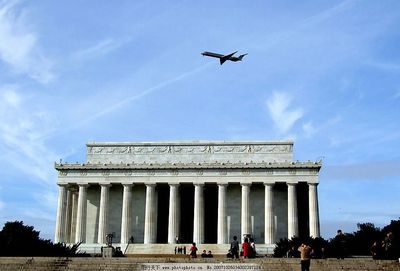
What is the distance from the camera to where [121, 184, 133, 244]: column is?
66.7m

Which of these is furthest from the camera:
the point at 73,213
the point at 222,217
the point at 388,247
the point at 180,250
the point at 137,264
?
the point at 73,213

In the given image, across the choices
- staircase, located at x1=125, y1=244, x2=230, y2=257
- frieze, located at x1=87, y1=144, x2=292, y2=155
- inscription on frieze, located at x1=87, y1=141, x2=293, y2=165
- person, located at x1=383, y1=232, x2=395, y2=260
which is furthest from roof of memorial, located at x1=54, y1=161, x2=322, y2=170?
person, located at x1=383, y1=232, x2=395, y2=260

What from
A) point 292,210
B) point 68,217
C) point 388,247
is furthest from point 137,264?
point 68,217

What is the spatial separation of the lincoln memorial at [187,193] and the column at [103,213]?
0.37 feet

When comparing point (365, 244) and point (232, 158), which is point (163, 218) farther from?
point (365, 244)

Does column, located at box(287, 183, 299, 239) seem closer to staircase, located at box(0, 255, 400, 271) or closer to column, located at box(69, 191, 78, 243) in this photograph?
column, located at box(69, 191, 78, 243)

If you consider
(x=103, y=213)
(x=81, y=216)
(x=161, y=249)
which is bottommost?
(x=161, y=249)

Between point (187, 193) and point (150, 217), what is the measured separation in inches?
321

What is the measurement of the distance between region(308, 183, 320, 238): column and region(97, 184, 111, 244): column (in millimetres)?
22875

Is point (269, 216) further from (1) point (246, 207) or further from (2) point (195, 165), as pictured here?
(2) point (195, 165)

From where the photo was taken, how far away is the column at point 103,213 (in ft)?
220

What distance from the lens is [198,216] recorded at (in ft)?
216

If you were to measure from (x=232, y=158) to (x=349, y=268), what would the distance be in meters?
38.5

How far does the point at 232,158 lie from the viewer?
69500 mm
